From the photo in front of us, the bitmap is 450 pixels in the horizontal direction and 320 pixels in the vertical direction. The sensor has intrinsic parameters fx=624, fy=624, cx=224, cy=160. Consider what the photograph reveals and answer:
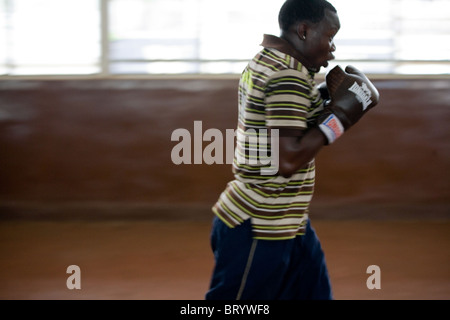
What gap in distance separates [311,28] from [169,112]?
3125 millimetres

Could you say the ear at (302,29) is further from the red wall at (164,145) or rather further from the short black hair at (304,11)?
the red wall at (164,145)

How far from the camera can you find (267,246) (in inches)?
85.0

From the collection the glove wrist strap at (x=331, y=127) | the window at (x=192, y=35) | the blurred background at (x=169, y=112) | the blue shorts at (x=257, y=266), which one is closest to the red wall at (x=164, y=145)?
the blurred background at (x=169, y=112)

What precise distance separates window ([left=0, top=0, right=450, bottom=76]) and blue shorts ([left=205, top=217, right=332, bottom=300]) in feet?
10.4

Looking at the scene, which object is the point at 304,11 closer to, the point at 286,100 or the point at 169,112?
the point at 286,100

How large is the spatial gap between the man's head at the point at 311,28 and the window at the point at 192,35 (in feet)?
10.2

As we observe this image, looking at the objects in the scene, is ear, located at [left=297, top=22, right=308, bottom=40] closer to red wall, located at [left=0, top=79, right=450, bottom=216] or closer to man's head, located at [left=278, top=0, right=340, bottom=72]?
man's head, located at [left=278, top=0, right=340, bottom=72]

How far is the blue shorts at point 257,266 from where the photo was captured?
2160mm

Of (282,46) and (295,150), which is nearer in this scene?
(295,150)

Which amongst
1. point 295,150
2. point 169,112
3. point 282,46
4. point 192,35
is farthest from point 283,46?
point 192,35

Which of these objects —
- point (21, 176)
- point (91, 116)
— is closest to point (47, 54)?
point (91, 116)

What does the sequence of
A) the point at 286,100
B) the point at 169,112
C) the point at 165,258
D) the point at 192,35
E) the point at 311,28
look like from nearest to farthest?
1. the point at 286,100
2. the point at 311,28
3. the point at 165,258
4. the point at 169,112
5. the point at 192,35

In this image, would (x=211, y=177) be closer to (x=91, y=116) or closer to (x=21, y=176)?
(x=91, y=116)

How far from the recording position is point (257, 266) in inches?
84.8
